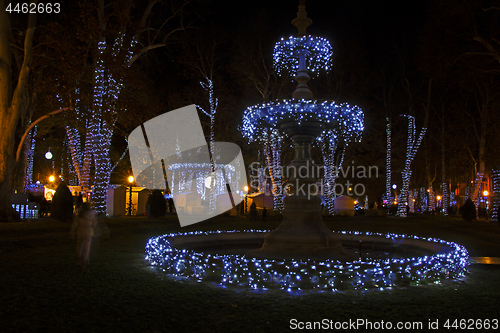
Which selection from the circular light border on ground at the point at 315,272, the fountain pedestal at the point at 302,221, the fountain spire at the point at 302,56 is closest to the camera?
the circular light border on ground at the point at 315,272

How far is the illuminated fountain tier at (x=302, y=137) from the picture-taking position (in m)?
9.12

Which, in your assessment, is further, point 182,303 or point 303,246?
point 303,246

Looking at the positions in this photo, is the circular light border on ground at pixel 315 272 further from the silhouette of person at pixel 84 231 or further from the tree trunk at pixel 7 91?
the tree trunk at pixel 7 91

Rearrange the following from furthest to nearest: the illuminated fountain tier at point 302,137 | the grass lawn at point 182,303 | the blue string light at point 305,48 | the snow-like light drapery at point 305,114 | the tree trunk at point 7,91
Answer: the tree trunk at point 7,91 < the blue string light at point 305,48 < the illuminated fountain tier at point 302,137 < the snow-like light drapery at point 305,114 < the grass lawn at point 182,303

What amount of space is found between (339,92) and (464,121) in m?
14.7

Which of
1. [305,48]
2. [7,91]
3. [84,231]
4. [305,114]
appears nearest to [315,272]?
[305,114]

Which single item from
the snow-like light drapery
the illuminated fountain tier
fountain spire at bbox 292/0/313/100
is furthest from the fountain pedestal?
fountain spire at bbox 292/0/313/100

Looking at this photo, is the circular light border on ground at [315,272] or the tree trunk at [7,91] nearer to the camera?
the circular light border on ground at [315,272]

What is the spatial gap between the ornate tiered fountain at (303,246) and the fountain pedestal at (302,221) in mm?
24

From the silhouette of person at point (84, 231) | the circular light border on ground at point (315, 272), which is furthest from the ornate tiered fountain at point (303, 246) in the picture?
the silhouette of person at point (84, 231)

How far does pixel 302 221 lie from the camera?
9.69 meters

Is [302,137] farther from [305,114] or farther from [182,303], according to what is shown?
[182,303]

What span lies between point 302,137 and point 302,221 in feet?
7.12

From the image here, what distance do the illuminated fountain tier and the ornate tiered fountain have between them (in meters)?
0.02
